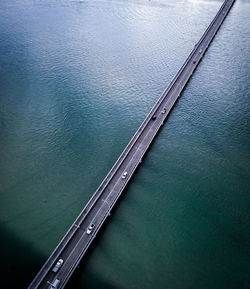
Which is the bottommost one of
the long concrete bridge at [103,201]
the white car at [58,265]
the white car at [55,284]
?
the white car at [55,284]

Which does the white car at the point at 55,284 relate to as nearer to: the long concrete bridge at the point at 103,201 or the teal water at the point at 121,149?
the long concrete bridge at the point at 103,201

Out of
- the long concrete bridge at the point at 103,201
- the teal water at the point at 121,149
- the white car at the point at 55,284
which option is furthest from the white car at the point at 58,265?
the teal water at the point at 121,149

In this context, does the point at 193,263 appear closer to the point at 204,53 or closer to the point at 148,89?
the point at 148,89

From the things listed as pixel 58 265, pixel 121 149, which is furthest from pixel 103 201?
pixel 121 149

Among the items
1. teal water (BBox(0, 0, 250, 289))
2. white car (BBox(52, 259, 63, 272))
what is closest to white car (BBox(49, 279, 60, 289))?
white car (BBox(52, 259, 63, 272))

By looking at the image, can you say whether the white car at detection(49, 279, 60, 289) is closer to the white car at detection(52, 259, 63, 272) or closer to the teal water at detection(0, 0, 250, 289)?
the white car at detection(52, 259, 63, 272)

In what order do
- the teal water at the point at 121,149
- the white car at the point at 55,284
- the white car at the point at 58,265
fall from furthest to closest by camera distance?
1. the teal water at the point at 121,149
2. the white car at the point at 58,265
3. the white car at the point at 55,284
